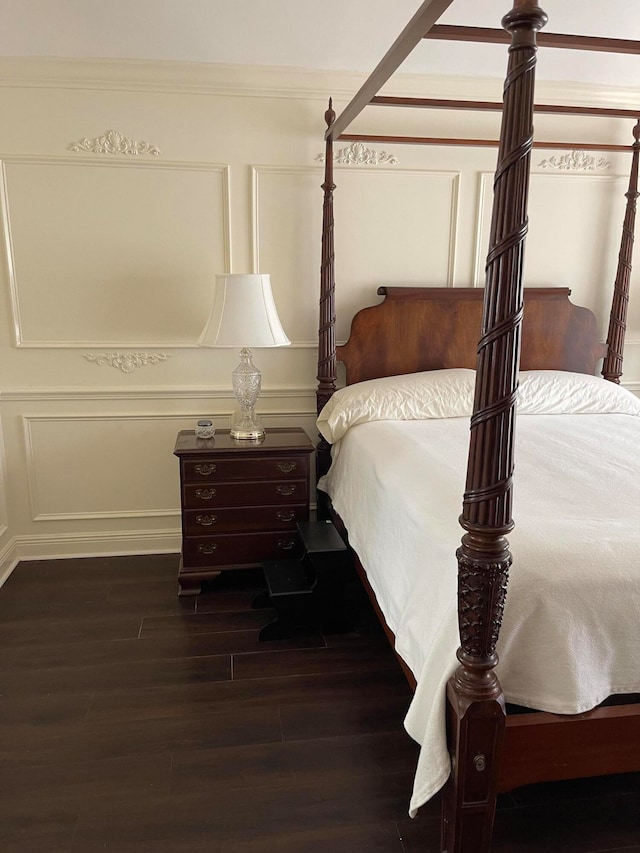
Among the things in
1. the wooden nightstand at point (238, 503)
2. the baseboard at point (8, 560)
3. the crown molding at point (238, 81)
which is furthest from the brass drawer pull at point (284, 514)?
the crown molding at point (238, 81)

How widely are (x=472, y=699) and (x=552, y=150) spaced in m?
3.01

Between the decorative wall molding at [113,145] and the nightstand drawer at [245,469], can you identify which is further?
the decorative wall molding at [113,145]

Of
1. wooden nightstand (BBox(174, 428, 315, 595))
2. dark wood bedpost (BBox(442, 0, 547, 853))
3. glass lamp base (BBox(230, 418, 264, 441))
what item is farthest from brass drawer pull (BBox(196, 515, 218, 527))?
dark wood bedpost (BBox(442, 0, 547, 853))

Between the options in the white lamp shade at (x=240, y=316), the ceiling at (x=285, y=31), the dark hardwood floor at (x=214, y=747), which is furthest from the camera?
the white lamp shade at (x=240, y=316)

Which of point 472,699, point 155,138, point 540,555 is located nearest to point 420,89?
point 155,138

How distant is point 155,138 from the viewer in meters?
3.03

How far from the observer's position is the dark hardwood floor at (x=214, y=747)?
5.44ft

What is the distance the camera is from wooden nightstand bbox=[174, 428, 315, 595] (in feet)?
9.45

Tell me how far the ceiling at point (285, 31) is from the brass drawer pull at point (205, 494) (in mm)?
1971

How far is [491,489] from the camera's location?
4.30 ft

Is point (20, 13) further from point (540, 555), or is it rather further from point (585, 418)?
point (585, 418)

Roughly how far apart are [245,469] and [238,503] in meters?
0.17

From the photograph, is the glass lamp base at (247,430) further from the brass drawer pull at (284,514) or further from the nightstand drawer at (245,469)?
the brass drawer pull at (284,514)

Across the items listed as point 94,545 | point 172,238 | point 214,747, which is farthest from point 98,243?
point 214,747
